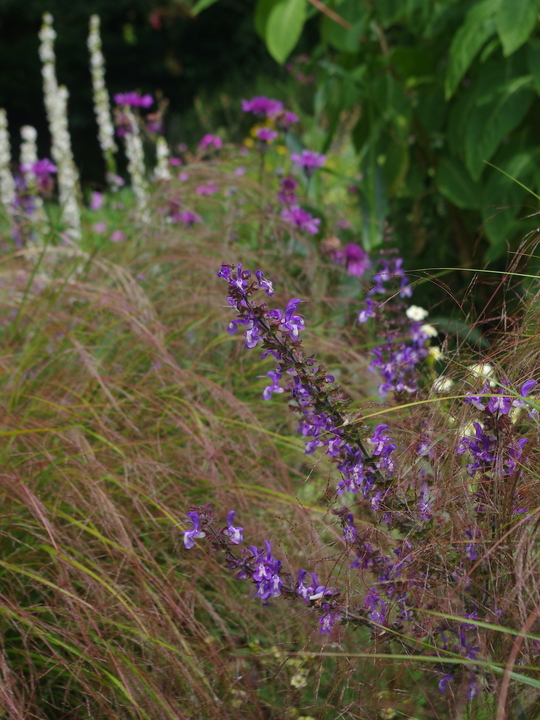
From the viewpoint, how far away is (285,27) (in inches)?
114

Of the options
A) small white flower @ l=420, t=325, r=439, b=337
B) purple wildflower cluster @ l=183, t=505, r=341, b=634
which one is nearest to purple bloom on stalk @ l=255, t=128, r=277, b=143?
small white flower @ l=420, t=325, r=439, b=337

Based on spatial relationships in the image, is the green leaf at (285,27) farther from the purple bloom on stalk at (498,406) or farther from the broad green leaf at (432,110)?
the purple bloom on stalk at (498,406)

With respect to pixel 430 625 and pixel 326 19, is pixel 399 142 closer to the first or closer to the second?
pixel 326 19

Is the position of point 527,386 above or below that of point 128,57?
above

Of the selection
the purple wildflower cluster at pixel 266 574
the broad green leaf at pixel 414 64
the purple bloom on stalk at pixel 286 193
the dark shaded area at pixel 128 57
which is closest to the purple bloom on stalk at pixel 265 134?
the purple bloom on stalk at pixel 286 193

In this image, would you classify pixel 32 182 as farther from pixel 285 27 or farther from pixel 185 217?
pixel 285 27

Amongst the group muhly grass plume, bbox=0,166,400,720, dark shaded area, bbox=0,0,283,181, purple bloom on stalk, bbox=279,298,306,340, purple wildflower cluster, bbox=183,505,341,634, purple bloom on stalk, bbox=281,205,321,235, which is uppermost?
purple bloom on stalk, bbox=279,298,306,340

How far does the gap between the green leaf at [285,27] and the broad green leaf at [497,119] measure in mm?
712

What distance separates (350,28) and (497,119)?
28.0 inches

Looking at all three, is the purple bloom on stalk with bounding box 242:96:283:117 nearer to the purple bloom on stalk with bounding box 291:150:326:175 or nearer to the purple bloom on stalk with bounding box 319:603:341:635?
the purple bloom on stalk with bounding box 291:150:326:175

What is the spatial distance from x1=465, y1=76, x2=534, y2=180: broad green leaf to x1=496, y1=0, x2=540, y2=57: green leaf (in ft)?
0.82

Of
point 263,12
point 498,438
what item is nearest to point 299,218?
point 263,12

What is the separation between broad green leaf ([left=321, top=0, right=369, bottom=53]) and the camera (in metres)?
2.95

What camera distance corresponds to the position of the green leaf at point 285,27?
9.42ft
